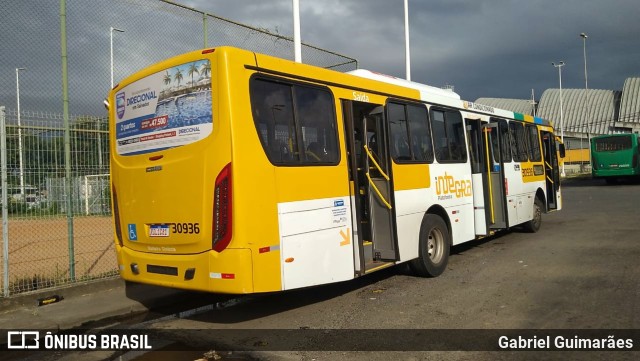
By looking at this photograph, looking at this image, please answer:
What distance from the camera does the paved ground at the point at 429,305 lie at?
5.21 metres

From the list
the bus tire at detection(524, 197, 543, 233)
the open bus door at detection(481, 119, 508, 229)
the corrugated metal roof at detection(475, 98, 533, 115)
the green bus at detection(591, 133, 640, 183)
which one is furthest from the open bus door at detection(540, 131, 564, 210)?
the corrugated metal roof at detection(475, 98, 533, 115)

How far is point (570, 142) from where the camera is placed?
225 ft

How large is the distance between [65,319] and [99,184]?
2.61 metres

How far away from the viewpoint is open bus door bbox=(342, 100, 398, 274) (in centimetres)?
688

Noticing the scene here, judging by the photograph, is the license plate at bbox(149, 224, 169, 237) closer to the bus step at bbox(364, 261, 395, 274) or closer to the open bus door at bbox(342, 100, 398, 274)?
the bus step at bbox(364, 261, 395, 274)

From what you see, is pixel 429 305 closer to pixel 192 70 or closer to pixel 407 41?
pixel 192 70

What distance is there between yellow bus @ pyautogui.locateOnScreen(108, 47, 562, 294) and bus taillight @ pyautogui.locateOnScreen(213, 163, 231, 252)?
1 centimetres

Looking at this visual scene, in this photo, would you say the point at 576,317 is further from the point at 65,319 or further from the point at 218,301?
the point at 65,319

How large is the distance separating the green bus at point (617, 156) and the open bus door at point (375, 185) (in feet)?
99.8

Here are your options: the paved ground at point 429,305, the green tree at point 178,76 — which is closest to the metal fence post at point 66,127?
the paved ground at point 429,305

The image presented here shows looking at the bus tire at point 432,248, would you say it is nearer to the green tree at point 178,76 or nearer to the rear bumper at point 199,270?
the rear bumper at point 199,270

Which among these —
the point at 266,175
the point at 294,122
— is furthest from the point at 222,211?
the point at 294,122

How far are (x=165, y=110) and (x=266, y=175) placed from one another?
4.78 ft

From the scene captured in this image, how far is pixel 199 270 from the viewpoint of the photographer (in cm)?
512
